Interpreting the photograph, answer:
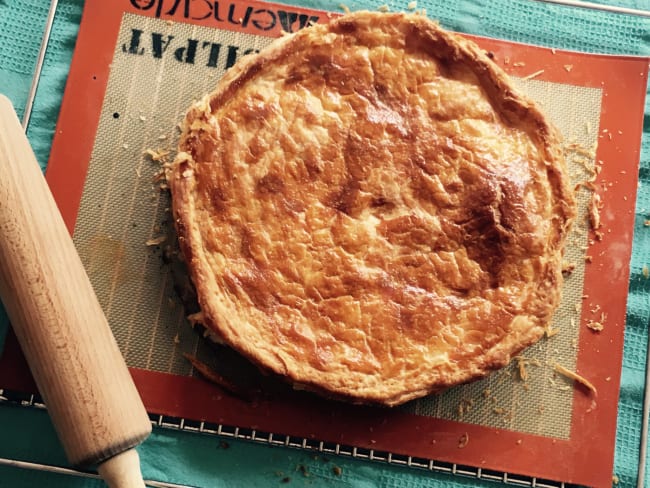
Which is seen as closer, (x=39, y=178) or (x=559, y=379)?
(x=39, y=178)

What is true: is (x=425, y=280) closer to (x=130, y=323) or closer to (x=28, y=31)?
(x=130, y=323)

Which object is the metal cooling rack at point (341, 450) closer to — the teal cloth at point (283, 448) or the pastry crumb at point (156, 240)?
the teal cloth at point (283, 448)

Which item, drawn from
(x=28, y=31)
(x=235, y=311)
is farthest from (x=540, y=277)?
(x=28, y=31)

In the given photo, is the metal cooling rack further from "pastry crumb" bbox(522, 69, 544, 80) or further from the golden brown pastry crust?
"pastry crumb" bbox(522, 69, 544, 80)

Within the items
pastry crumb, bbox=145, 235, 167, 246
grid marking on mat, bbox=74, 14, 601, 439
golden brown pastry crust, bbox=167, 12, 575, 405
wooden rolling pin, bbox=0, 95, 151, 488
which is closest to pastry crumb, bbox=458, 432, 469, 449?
grid marking on mat, bbox=74, 14, 601, 439

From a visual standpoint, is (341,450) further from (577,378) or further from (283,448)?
(577,378)

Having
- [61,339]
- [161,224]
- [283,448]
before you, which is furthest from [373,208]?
[61,339]

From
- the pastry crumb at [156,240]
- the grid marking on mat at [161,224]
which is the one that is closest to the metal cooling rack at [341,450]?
the grid marking on mat at [161,224]
